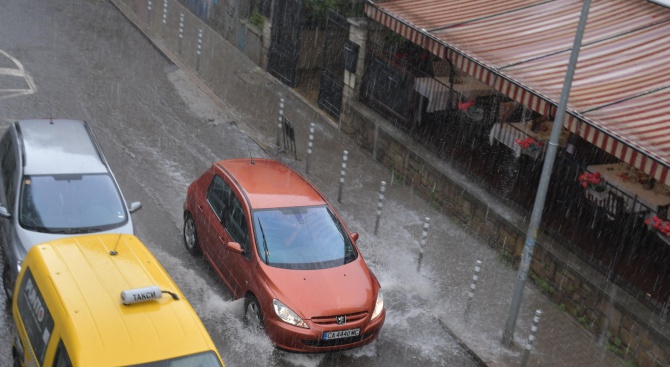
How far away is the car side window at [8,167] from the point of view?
457 inches

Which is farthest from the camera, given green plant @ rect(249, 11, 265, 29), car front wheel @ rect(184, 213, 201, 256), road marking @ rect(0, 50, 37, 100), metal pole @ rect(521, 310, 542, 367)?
green plant @ rect(249, 11, 265, 29)

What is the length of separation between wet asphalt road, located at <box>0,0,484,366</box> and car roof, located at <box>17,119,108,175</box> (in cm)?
180

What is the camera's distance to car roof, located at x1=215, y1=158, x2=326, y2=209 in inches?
477

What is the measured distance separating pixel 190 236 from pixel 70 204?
2307 mm

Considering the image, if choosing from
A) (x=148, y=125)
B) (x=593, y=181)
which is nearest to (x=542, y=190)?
(x=593, y=181)

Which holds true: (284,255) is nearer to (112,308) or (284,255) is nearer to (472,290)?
(472,290)

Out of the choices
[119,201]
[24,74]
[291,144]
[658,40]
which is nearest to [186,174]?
[291,144]

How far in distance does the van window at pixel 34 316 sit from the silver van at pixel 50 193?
1.68 metres

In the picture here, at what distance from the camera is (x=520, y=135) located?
1584 centimetres

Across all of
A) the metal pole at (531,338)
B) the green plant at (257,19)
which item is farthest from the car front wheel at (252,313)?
the green plant at (257,19)

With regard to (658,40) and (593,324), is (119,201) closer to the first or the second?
(593,324)

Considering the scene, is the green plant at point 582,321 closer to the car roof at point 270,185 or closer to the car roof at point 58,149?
the car roof at point 270,185

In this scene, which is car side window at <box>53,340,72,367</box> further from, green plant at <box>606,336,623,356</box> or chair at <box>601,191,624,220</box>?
chair at <box>601,191,624,220</box>

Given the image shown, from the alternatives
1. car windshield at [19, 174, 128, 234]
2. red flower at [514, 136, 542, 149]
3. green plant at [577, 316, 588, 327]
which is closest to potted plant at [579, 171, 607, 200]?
red flower at [514, 136, 542, 149]
